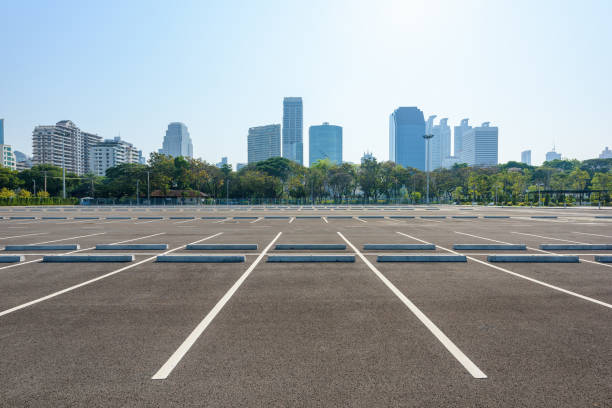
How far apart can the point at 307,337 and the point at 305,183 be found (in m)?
86.5

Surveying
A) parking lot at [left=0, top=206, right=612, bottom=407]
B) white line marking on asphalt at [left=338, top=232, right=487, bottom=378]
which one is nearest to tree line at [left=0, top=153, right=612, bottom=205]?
parking lot at [left=0, top=206, right=612, bottom=407]

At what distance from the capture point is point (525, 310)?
513 cm

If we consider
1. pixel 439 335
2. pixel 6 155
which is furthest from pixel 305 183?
pixel 6 155

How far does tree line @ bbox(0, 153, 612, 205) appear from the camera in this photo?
8262 centimetres

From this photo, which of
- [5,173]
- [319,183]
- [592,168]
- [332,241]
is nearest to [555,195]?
[319,183]

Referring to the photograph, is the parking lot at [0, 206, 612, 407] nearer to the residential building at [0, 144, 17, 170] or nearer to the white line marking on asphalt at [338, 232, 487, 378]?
the white line marking on asphalt at [338, 232, 487, 378]

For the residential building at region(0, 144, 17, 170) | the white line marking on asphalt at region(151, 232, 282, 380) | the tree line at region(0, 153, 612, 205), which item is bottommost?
the white line marking on asphalt at region(151, 232, 282, 380)

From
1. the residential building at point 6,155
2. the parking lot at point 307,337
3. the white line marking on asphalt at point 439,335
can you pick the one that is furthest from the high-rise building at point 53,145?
the white line marking on asphalt at point 439,335

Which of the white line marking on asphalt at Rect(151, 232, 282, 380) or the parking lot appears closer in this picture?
the parking lot

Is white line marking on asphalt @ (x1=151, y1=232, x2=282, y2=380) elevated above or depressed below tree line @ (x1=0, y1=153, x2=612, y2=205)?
below

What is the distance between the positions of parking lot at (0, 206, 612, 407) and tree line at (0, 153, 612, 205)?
74.9 meters

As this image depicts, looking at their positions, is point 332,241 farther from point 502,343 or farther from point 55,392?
point 55,392

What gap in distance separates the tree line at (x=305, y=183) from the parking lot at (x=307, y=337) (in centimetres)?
7485

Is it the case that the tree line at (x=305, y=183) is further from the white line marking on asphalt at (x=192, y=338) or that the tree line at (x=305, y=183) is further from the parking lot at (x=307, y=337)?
the white line marking on asphalt at (x=192, y=338)
